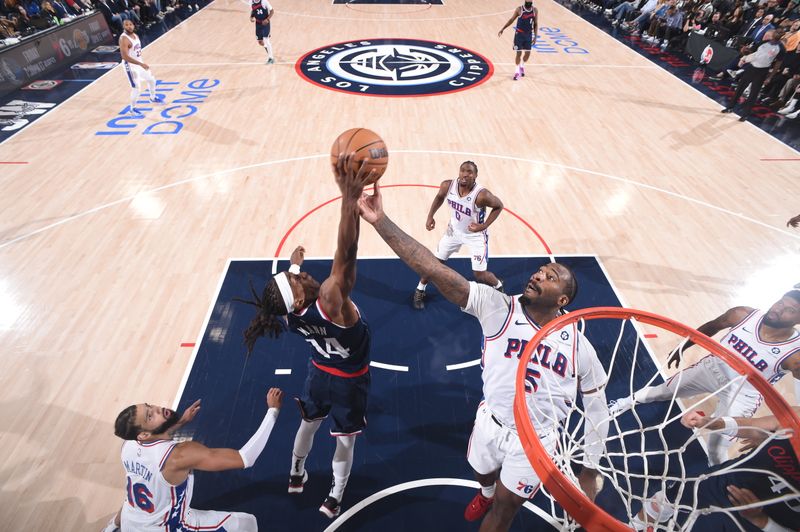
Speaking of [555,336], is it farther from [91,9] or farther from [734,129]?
[91,9]

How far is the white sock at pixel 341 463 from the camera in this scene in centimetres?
304

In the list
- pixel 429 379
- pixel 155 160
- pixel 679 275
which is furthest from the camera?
pixel 155 160

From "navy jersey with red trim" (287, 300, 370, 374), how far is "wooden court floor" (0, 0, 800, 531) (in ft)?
6.79

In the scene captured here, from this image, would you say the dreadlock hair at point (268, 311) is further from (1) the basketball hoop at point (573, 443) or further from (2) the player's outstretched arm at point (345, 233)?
(1) the basketball hoop at point (573, 443)

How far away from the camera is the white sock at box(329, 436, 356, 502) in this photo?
9.96 feet

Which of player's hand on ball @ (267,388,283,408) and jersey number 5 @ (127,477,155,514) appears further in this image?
player's hand on ball @ (267,388,283,408)

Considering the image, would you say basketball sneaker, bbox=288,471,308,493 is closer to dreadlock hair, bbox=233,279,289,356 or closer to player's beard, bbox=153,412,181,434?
player's beard, bbox=153,412,181,434

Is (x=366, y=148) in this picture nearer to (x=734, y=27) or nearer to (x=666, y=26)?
(x=734, y=27)

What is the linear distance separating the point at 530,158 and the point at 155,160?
6570mm

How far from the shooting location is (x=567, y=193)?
693 cm

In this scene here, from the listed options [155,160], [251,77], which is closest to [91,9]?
[251,77]

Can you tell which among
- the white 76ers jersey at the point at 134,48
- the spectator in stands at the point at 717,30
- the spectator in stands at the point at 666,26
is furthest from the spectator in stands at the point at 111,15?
the spectator in stands at the point at 717,30

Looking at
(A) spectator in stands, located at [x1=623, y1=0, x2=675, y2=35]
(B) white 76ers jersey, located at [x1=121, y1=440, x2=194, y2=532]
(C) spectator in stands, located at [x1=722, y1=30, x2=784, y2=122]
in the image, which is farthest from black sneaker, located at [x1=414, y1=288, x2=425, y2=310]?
(A) spectator in stands, located at [x1=623, y1=0, x2=675, y2=35]

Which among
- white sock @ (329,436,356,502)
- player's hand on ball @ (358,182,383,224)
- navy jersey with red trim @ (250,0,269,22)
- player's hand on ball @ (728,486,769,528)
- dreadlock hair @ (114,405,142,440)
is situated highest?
player's hand on ball @ (358,182,383,224)
